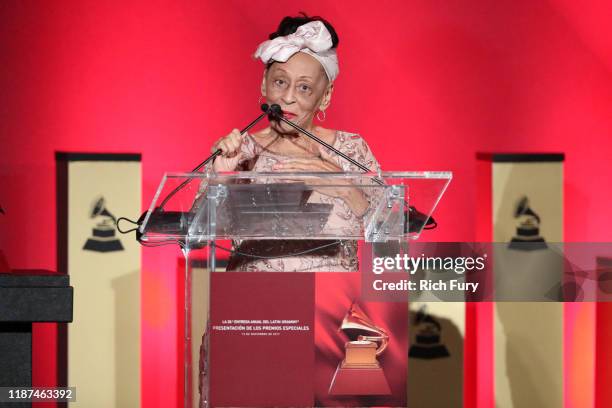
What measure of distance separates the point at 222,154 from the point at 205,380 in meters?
0.59

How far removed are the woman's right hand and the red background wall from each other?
64.1 inches

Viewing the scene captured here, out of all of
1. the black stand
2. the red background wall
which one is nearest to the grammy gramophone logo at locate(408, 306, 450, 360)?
the red background wall

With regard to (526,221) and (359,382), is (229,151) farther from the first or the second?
(526,221)

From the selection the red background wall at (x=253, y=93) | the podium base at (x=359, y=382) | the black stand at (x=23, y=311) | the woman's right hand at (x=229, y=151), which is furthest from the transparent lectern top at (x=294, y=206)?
the red background wall at (x=253, y=93)

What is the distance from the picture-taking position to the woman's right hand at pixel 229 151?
99.0 inches

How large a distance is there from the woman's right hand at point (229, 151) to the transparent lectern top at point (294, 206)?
136mm

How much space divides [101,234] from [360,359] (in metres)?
2.19

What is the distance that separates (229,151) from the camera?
2521 millimetres

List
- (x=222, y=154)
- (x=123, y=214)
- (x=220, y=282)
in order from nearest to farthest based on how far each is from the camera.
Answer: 1. (x=220, y=282)
2. (x=222, y=154)
3. (x=123, y=214)

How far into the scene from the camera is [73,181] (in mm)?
4207

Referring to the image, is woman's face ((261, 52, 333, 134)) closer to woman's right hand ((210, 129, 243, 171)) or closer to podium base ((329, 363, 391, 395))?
woman's right hand ((210, 129, 243, 171))

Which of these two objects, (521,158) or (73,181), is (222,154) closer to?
(73,181)

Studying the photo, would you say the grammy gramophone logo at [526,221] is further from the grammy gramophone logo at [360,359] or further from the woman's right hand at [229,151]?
the grammy gramophone logo at [360,359]

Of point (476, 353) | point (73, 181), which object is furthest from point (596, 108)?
point (73, 181)
